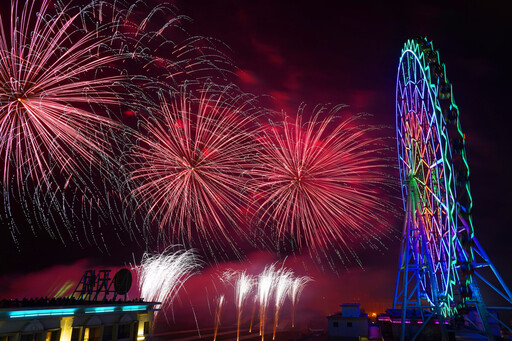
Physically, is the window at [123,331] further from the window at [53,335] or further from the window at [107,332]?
the window at [53,335]

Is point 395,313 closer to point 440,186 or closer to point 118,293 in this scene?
point 440,186

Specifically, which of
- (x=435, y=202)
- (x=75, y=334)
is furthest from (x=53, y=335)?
(x=435, y=202)

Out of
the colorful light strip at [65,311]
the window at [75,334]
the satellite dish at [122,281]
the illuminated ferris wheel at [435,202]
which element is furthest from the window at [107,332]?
the illuminated ferris wheel at [435,202]

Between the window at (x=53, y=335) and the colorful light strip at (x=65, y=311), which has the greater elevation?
the colorful light strip at (x=65, y=311)

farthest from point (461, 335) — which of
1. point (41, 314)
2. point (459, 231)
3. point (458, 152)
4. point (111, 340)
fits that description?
point (41, 314)

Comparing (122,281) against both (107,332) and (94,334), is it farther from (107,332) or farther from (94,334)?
(94,334)

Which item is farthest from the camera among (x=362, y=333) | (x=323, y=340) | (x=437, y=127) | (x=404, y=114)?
(x=323, y=340)
